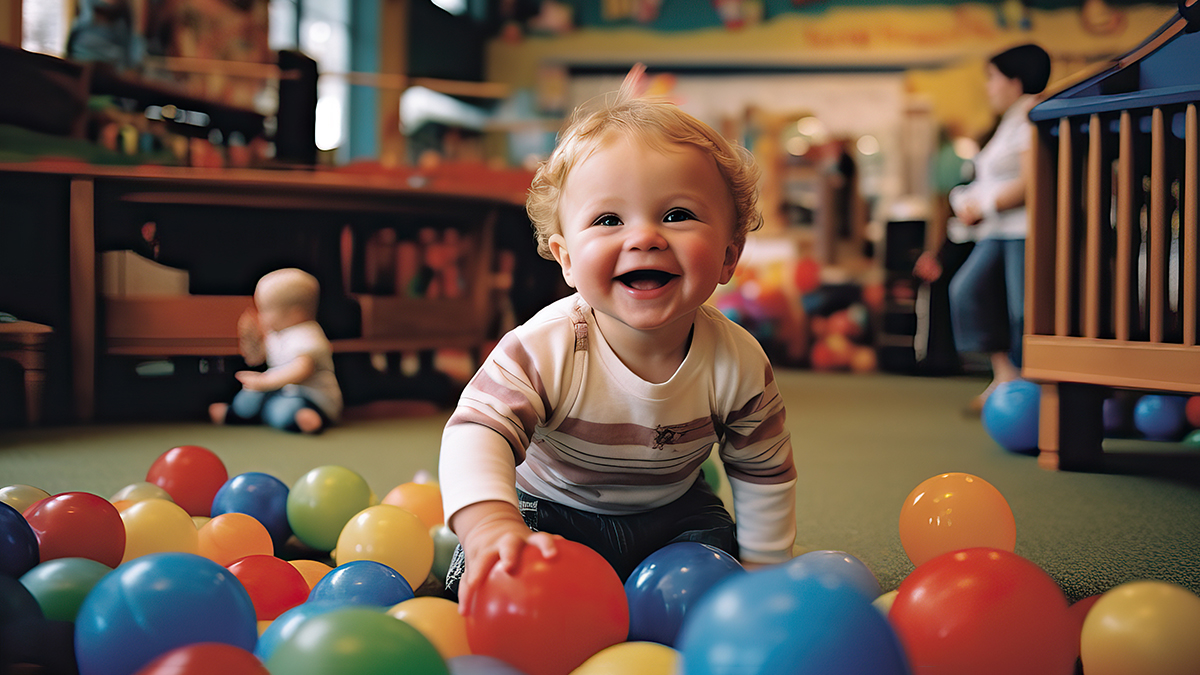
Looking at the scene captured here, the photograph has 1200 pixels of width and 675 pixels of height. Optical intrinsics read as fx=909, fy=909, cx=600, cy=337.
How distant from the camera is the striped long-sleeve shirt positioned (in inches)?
34.9

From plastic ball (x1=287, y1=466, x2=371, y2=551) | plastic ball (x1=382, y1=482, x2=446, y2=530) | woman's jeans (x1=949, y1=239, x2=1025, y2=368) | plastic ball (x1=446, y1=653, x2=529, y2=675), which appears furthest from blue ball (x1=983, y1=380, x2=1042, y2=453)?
plastic ball (x1=446, y1=653, x2=529, y2=675)

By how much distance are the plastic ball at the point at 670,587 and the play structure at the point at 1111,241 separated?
1.15m

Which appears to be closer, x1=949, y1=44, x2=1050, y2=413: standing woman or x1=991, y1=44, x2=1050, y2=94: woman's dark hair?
x1=949, y1=44, x2=1050, y2=413: standing woman

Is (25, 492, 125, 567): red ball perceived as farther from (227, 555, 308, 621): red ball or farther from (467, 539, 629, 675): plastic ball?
(467, 539, 629, 675): plastic ball

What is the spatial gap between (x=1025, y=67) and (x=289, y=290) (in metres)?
2.20

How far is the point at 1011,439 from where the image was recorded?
2.05 m

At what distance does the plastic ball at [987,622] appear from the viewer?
0.65m

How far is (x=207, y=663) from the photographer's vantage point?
519mm

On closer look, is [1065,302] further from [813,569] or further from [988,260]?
[813,569]

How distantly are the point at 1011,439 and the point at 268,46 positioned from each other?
4372mm

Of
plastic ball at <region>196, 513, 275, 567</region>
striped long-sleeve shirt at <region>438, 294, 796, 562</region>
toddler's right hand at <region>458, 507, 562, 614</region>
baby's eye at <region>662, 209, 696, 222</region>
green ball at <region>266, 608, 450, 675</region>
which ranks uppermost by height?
baby's eye at <region>662, 209, 696, 222</region>

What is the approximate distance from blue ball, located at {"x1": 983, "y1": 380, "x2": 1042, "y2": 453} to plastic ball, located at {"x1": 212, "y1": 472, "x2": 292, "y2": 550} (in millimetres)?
1560

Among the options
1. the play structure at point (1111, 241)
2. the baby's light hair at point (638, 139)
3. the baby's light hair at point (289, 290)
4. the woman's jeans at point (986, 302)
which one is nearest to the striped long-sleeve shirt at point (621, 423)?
the baby's light hair at point (638, 139)

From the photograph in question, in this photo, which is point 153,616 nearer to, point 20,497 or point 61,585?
point 61,585
